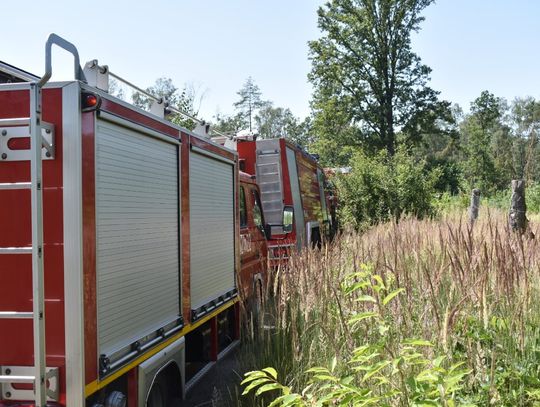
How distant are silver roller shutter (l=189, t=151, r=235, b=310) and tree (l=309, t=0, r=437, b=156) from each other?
30421 mm

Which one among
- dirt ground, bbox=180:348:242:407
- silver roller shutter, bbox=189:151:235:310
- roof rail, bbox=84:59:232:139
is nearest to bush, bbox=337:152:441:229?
silver roller shutter, bbox=189:151:235:310

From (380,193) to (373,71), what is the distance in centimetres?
2090

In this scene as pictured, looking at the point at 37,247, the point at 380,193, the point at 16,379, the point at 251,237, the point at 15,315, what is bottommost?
the point at 16,379

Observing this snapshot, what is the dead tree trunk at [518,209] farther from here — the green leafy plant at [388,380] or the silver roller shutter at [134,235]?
the silver roller shutter at [134,235]

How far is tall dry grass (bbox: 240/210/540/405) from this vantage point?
2.82 meters

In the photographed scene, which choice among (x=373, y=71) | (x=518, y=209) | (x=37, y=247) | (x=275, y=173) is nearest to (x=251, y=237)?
(x=275, y=173)

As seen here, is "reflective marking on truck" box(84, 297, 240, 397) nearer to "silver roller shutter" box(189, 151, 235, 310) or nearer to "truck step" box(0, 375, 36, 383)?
"silver roller shutter" box(189, 151, 235, 310)

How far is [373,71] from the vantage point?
35.8 meters

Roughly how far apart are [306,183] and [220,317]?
6645 mm

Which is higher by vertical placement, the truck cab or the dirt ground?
the truck cab

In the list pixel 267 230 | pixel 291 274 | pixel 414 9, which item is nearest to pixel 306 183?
pixel 267 230

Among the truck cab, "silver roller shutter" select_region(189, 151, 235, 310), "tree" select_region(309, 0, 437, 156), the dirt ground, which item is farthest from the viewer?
"tree" select_region(309, 0, 437, 156)

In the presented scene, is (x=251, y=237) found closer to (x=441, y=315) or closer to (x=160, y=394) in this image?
(x=160, y=394)

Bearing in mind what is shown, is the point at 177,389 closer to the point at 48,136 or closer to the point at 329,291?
the point at 329,291
